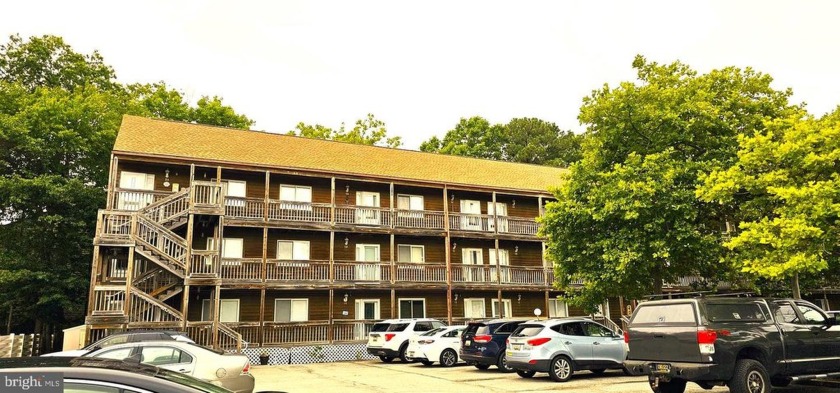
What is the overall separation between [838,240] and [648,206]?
15.3 ft

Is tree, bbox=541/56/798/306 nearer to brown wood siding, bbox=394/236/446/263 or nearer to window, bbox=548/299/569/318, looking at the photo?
brown wood siding, bbox=394/236/446/263

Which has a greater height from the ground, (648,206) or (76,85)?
(76,85)

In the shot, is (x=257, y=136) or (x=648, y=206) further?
→ (x=257, y=136)

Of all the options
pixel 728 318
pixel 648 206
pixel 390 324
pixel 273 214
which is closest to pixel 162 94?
pixel 273 214

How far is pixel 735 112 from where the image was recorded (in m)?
18.7

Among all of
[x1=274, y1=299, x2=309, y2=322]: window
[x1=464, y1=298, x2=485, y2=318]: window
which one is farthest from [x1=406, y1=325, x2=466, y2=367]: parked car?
[x1=464, y1=298, x2=485, y2=318]: window

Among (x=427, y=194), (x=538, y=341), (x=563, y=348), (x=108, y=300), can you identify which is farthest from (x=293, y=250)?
(x=563, y=348)

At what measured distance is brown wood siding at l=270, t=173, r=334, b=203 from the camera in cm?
2595

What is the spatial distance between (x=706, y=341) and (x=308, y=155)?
2152 centimetres

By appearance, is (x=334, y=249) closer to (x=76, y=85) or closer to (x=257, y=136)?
(x=257, y=136)

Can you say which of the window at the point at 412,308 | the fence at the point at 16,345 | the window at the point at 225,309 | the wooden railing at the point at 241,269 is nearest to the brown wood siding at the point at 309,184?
the wooden railing at the point at 241,269

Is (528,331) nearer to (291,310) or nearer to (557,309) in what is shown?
(291,310)

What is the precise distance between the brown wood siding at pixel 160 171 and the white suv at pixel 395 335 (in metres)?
11.0

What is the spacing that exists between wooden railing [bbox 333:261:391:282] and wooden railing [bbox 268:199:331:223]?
225 centimetres
